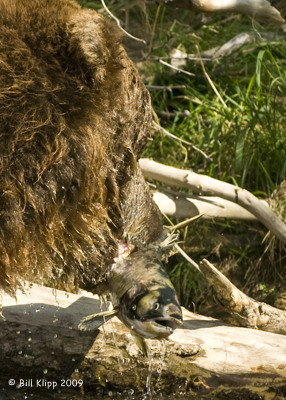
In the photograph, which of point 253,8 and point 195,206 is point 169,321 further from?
point 253,8

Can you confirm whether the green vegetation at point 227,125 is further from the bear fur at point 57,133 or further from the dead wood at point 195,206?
the bear fur at point 57,133

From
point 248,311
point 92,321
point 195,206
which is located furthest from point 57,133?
point 195,206

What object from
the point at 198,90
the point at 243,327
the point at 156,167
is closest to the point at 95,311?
the point at 243,327

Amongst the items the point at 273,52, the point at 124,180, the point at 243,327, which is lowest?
the point at 243,327

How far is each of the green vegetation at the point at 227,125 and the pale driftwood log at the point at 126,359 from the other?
51.3 inches

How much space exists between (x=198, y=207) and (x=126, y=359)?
1.67 m

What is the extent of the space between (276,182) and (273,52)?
143cm

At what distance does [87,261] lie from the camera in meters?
3.87

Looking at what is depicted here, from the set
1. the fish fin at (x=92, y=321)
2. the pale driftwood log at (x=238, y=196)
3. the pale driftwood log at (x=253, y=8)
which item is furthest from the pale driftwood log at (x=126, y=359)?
the pale driftwood log at (x=253, y=8)

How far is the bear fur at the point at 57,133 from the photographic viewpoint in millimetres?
3396

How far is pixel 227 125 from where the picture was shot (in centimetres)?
637

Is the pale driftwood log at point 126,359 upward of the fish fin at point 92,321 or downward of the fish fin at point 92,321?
downward

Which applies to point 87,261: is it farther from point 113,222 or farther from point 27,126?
point 27,126

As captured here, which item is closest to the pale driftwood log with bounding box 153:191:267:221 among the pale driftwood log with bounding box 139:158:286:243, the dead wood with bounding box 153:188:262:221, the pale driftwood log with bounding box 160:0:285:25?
the dead wood with bounding box 153:188:262:221
